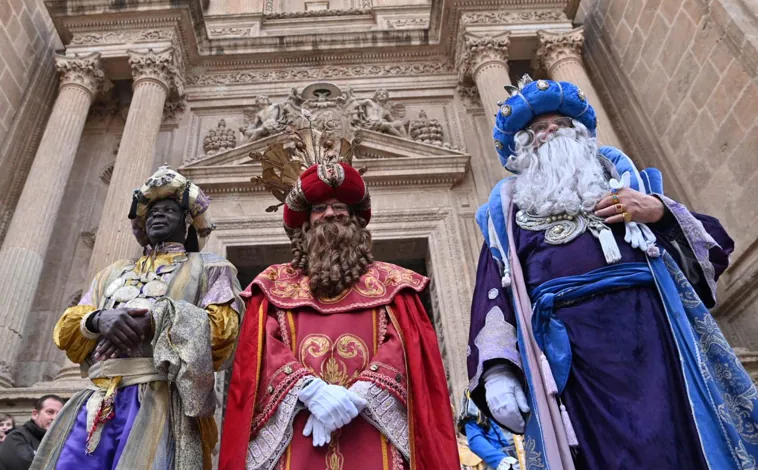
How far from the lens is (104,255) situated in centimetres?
665

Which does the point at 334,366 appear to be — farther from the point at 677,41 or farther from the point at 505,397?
the point at 677,41

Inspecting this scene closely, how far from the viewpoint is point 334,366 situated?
2.53 m

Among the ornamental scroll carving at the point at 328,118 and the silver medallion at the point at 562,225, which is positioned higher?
the ornamental scroll carving at the point at 328,118

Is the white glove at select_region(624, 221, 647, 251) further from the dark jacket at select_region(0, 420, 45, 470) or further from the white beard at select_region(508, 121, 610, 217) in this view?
the dark jacket at select_region(0, 420, 45, 470)

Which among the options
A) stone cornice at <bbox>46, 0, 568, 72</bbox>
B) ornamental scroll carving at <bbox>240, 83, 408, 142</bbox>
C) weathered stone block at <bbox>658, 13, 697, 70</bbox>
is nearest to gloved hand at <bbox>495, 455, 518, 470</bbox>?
ornamental scroll carving at <bbox>240, 83, 408, 142</bbox>

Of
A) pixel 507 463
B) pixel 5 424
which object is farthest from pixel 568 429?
pixel 5 424

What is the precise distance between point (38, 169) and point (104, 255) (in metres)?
2.04

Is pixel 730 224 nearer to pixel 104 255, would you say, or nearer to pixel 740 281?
pixel 740 281

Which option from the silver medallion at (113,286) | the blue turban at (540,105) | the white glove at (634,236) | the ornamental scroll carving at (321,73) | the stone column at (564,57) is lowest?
the white glove at (634,236)

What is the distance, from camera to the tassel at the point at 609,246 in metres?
2.31

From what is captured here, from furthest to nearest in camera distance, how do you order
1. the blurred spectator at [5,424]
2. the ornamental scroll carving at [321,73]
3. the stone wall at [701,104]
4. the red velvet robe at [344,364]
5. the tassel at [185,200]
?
the ornamental scroll carving at [321,73], the stone wall at [701,104], the blurred spectator at [5,424], the tassel at [185,200], the red velvet robe at [344,364]

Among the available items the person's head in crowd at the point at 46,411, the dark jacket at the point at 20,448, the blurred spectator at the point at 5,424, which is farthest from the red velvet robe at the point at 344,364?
the blurred spectator at the point at 5,424

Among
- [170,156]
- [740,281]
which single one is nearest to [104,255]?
[170,156]

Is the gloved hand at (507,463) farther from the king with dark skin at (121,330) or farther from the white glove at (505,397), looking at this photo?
the king with dark skin at (121,330)
